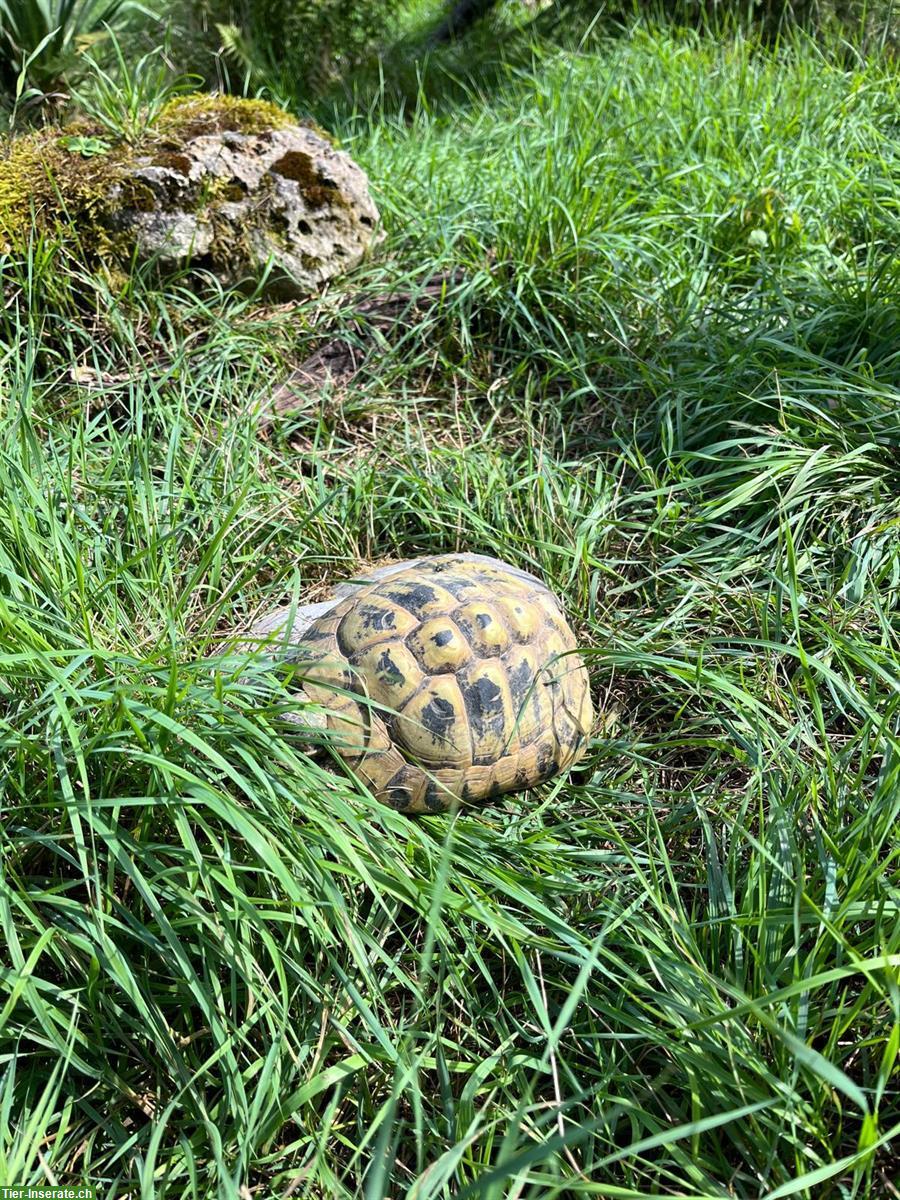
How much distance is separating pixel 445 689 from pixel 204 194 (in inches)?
81.8

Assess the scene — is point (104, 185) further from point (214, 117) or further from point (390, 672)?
point (390, 672)

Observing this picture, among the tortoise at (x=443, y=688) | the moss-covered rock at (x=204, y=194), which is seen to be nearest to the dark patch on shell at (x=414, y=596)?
the tortoise at (x=443, y=688)

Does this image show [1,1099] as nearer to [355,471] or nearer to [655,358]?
[355,471]

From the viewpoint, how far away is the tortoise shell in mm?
1927

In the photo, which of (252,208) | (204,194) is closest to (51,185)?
(204,194)

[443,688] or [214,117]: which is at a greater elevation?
[214,117]

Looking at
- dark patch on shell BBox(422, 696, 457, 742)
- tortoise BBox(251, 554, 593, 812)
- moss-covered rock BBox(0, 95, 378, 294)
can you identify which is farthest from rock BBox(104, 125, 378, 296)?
dark patch on shell BBox(422, 696, 457, 742)

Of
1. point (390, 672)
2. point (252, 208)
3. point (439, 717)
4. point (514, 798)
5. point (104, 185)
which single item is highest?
point (104, 185)

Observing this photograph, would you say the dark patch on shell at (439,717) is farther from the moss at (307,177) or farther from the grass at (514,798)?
the moss at (307,177)

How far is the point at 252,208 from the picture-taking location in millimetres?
3176

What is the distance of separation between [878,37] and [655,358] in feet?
9.09

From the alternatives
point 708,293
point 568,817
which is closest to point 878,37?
point 708,293

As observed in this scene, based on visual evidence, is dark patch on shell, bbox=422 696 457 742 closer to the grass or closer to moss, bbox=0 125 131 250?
the grass

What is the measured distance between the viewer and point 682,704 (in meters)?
2.20
